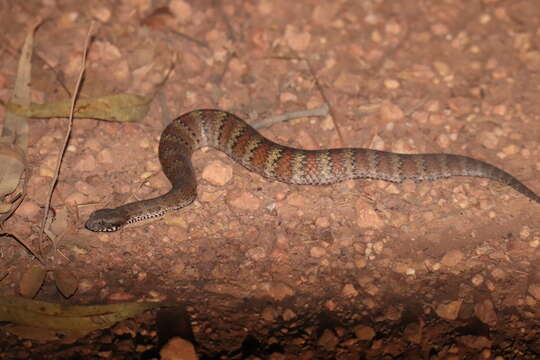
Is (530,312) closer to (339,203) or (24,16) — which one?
(339,203)

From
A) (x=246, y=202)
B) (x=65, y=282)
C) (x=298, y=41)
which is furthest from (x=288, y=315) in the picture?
(x=298, y=41)

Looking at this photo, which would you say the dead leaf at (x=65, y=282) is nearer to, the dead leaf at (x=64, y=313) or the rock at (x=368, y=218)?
the dead leaf at (x=64, y=313)

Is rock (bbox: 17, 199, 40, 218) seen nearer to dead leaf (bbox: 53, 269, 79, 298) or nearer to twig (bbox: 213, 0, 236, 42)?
dead leaf (bbox: 53, 269, 79, 298)

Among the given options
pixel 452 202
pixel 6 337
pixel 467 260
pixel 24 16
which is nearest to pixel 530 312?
pixel 467 260

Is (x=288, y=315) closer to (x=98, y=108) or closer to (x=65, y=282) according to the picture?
(x=65, y=282)

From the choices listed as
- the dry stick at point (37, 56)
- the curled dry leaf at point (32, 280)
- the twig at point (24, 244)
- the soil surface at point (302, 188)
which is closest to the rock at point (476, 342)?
the soil surface at point (302, 188)

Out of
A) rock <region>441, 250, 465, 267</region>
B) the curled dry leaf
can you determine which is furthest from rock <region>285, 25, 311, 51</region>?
the curled dry leaf
